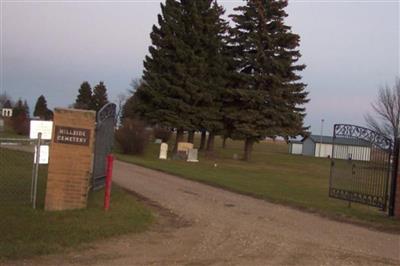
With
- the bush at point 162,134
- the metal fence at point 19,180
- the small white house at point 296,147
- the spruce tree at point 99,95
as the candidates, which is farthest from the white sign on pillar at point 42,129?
the small white house at point 296,147

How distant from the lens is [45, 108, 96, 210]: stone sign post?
1173 cm

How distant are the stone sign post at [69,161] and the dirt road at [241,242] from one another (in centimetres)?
191

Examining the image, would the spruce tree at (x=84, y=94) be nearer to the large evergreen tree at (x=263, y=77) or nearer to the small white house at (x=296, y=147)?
the small white house at (x=296, y=147)

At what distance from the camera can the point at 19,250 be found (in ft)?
27.1

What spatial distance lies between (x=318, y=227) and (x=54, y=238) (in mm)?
5870

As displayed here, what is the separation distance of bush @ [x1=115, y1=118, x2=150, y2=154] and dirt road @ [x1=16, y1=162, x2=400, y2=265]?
28.4 meters

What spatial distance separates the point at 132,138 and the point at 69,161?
106 ft

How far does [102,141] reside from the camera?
1480 cm

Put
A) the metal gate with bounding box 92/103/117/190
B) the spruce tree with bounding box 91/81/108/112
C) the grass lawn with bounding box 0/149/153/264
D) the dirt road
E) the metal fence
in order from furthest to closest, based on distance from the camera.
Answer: the spruce tree with bounding box 91/81/108/112 → the metal gate with bounding box 92/103/117/190 → the metal fence → the grass lawn with bounding box 0/149/153/264 → the dirt road

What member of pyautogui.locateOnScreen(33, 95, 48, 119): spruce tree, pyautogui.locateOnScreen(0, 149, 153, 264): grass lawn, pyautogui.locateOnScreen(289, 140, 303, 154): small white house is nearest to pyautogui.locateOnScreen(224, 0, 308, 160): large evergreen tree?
pyautogui.locateOnScreen(0, 149, 153, 264): grass lawn

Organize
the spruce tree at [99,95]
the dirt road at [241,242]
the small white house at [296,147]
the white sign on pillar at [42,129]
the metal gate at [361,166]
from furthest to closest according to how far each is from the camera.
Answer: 1. the small white house at [296,147]
2. the spruce tree at [99,95]
3. the metal gate at [361,166]
4. the white sign on pillar at [42,129]
5. the dirt road at [241,242]

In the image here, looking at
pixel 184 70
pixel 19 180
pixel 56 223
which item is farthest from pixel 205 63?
pixel 56 223

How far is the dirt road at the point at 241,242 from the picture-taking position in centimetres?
848

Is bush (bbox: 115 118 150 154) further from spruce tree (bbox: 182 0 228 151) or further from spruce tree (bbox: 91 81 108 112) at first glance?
spruce tree (bbox: 91 81 108 112)
